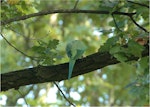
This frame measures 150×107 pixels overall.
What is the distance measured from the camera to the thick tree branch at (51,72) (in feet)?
5.34

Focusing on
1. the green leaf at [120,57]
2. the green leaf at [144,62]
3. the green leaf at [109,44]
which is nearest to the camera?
the green leaf at [120,57]

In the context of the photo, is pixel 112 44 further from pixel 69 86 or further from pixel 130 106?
pixel 130 106

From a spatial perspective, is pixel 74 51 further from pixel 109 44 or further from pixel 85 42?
pixel 85 42

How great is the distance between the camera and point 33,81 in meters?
1.65

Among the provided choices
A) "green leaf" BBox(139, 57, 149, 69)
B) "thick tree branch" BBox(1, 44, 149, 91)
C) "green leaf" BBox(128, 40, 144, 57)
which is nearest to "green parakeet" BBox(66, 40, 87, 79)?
"thick tree branch" BBox(1, 44, 149, 91)

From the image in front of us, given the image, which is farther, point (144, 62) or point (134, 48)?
point (144, 62)

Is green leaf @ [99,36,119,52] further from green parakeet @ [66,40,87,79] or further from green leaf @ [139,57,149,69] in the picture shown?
green leaf @ [139,57,149,69]

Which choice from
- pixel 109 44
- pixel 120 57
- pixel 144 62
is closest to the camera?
pixel 120 57

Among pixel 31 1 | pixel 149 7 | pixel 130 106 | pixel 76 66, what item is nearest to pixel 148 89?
pixel 149 7

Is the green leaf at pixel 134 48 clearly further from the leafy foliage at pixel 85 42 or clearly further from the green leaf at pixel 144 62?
the green leaf at pixel 144 62

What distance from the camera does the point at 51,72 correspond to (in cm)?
164

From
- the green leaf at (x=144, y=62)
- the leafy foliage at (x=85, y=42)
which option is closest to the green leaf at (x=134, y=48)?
the leafy foliage at (x=85, y=42)

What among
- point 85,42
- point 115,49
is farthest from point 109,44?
point 85,42

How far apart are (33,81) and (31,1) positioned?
445 mm
